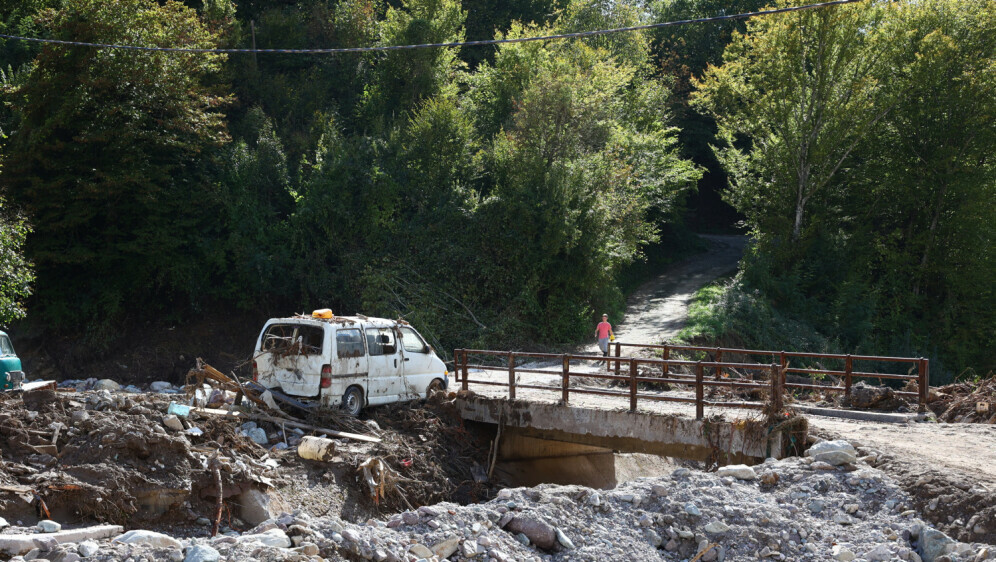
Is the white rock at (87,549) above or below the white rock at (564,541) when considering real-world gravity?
above

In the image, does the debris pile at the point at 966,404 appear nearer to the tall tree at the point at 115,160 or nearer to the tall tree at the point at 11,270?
the tall tree at the point at 11,270

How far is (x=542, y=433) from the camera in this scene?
14008mm

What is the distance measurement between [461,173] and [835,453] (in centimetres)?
1910

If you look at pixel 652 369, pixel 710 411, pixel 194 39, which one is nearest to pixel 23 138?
Answer: pixel 194 39

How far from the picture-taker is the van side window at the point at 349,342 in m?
13.2

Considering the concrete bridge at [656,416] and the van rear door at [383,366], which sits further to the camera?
the van rear door at [383,366]

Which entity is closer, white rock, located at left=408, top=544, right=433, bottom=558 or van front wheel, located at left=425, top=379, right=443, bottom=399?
white rock, located at left=408, top=544, right=433, bottom=558

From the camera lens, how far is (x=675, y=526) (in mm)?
8938

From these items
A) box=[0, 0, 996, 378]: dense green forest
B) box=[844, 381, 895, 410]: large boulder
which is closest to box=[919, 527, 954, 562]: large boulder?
box=[844, 381, 895, 410]: large boulder

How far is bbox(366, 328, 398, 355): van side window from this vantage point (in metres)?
13.9

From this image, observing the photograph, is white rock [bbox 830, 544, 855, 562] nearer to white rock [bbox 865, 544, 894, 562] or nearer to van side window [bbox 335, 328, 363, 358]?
white rock [bbox 865, 544, 894, 562]

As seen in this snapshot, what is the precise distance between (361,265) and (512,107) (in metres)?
9.12

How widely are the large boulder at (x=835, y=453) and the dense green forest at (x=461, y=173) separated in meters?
14.7

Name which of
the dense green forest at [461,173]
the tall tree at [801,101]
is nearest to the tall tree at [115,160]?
the dense green forest at [461,173]
